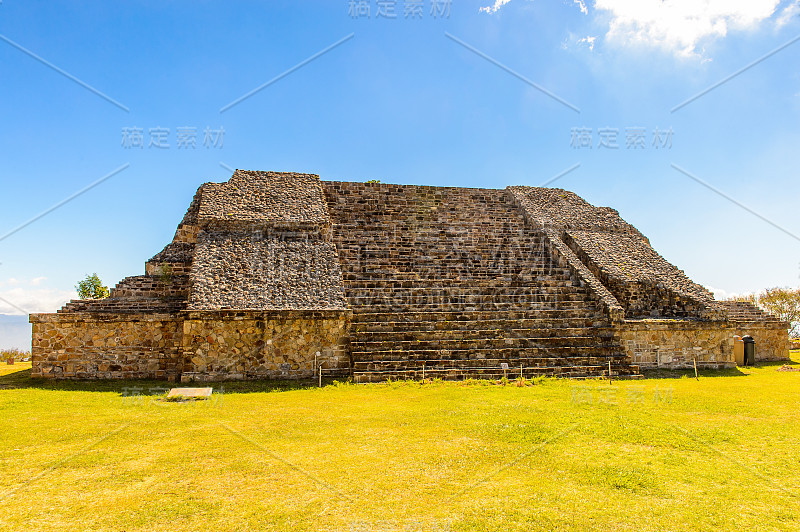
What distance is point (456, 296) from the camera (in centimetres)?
1211

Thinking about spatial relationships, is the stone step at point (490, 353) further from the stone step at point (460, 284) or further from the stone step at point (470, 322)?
the stone step at point (460, 284)

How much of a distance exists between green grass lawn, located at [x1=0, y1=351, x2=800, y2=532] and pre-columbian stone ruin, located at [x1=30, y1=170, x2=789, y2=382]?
1.64 m

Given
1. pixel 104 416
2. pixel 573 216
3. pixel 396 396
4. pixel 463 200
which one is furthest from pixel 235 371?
pixel 573 216

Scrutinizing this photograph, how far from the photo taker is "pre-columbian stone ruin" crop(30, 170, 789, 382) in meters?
10.2

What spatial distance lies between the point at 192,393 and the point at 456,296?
6354 millimetres

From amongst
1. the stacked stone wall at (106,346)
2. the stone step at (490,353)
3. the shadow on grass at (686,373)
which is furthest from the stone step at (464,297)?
the stacked stone wall at (106,346)

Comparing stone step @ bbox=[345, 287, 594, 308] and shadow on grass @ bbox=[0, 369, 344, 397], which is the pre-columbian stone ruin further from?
shadow on grass @ bbox=[0, 369, 344, 397]

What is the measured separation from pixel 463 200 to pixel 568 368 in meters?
8.55

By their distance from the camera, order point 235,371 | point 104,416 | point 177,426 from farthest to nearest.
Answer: point 235,371
point 104,416
point 177,426

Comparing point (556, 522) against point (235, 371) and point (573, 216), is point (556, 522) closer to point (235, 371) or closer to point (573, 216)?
point (235, 371)

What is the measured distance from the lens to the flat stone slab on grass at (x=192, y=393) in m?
8.33

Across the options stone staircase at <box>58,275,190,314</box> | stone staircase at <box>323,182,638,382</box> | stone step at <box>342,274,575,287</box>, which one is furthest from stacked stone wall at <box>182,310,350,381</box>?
stone step at <box>342,274,575,287</box>

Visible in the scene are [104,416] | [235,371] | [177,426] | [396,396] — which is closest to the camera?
[177,426]

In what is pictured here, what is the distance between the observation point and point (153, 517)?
3893 mm
